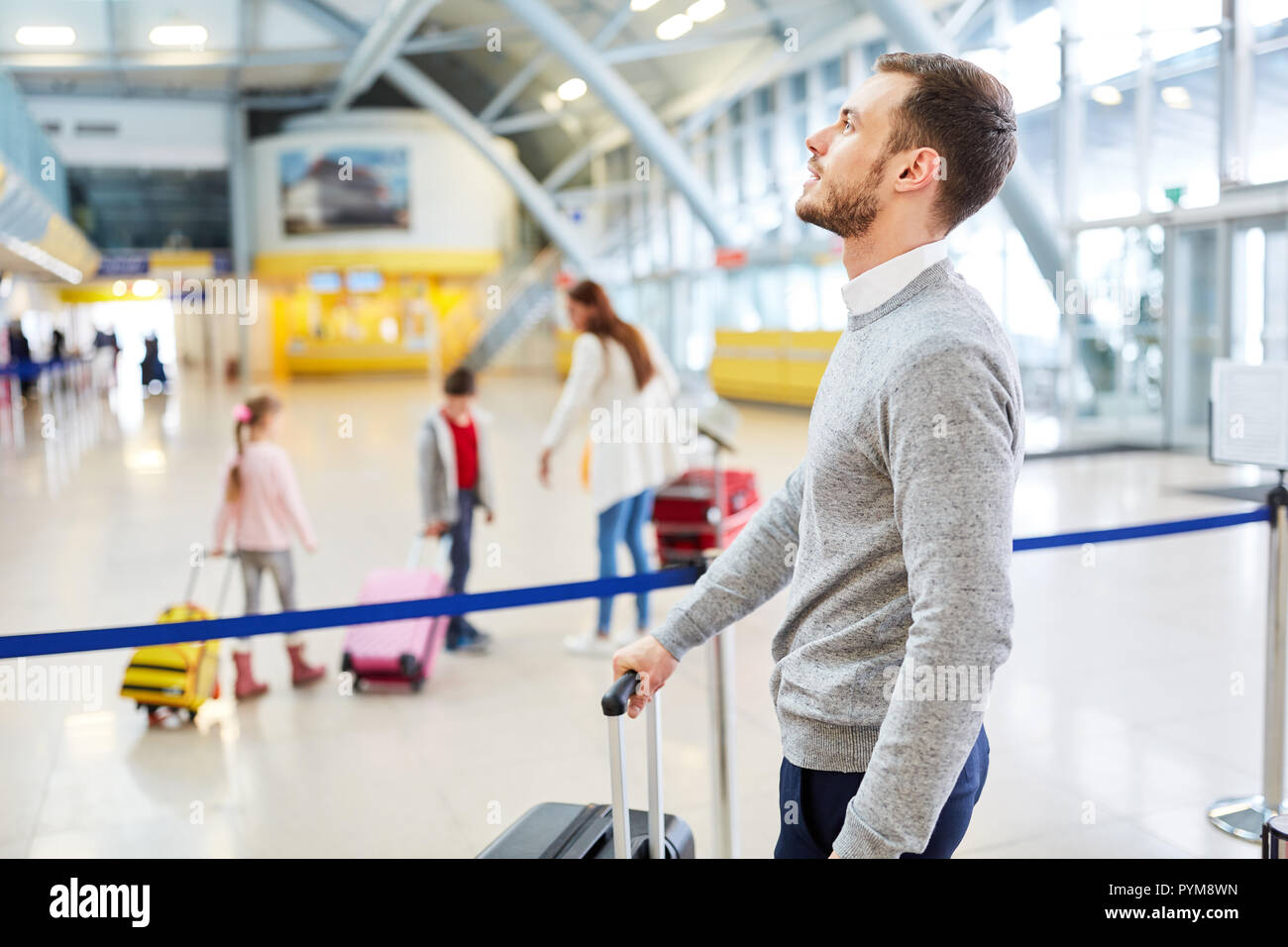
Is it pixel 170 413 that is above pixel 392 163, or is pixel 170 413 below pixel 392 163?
below

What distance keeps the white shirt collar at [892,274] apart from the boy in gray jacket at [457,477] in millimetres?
4847

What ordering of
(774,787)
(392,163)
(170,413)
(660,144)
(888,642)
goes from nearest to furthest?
(888,642), (774,787), (660,144), (170,413), (392,163)

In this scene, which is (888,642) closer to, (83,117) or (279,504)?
(279,504)

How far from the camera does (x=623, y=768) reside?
1911 mm

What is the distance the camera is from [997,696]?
5.23 m

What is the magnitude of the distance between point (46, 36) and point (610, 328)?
29.9m

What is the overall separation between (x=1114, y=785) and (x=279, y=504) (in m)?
3.97

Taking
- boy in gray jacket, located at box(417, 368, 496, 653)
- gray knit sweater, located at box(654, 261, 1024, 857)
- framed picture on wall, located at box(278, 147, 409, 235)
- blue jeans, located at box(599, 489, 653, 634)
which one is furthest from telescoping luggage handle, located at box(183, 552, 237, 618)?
framed picture on wall, located at box(278, 147, 409, 235)

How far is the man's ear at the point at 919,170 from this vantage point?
151 centimetres

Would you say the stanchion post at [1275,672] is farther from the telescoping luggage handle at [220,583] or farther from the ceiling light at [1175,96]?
the ceiling light at [1175,96]

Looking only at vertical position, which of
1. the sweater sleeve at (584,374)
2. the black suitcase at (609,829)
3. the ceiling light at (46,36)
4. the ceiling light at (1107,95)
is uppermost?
the ceiling light at (46,36)

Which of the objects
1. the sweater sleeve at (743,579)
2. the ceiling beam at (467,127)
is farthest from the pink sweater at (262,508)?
the ceiling beam at (467,127)

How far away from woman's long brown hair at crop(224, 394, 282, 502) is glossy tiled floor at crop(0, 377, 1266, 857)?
0.98 m
